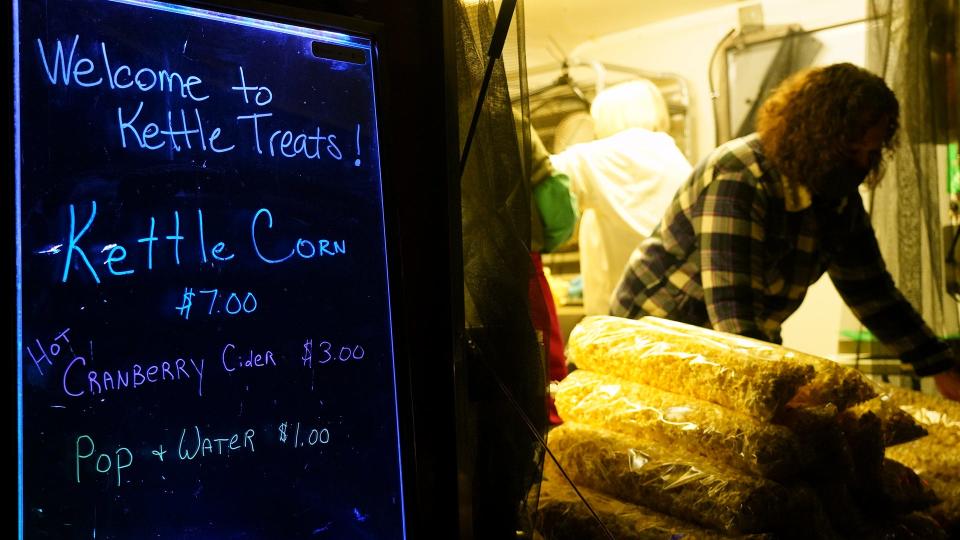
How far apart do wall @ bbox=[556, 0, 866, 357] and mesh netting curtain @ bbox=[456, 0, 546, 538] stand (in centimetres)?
353

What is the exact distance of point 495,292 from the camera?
1199 millimetres

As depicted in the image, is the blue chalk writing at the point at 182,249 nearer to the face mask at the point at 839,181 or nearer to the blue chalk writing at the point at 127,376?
the blue chalk writing at the point at 127,376

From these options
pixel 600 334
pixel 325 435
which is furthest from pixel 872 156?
pixel 325 435

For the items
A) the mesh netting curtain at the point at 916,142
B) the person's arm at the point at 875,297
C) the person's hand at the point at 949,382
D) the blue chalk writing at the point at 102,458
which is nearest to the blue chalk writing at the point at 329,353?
the blue chalk writing at the point at 102,458

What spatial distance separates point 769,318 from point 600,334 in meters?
0.71

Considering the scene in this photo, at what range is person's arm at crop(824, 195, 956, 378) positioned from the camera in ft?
6.20

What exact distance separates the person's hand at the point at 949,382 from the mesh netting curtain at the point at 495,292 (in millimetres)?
1232

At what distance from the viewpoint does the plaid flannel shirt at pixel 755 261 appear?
1.63m

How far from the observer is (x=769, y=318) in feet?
6.15

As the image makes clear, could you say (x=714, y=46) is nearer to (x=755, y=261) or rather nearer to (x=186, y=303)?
(x=755, y=261)

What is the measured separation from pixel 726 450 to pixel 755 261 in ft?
2.14

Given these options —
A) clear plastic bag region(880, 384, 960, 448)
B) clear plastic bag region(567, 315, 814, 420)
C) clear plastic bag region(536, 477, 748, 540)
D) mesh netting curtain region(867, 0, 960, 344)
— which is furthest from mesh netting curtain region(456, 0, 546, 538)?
mesh netting curtain region(867, 0, 960, 344)

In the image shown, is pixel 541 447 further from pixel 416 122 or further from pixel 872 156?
pixel 872 156

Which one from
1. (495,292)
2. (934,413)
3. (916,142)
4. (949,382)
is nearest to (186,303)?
(495,292)
